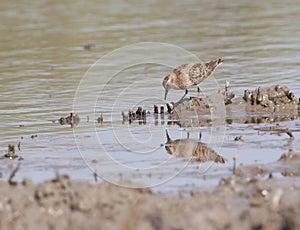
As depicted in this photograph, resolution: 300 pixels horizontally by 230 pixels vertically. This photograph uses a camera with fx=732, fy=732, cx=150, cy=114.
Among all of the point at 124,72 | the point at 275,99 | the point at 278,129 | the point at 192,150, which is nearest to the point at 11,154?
the point at 192,150

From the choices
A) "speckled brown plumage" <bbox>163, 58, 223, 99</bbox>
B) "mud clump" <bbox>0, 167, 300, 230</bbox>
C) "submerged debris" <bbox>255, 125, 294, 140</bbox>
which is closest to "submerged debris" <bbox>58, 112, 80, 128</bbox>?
"speckled brown plumage" <bbox>163, 58, 223, 99</bbox>

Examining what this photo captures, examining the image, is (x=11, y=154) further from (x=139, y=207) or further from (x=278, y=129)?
(x=139, y=207)

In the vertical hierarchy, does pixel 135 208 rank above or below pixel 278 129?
below

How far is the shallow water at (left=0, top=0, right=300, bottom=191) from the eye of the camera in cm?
932

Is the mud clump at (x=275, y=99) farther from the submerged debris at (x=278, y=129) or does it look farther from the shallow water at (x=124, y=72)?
the submerged debris at (x=278, y=129)

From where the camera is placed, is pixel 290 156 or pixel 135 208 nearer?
pixel 135 208

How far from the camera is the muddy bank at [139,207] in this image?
6035 millimetres

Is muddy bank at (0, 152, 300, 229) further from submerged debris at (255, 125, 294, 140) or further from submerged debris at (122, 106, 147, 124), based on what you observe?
submerged debris at (122, 106, 147, 124)

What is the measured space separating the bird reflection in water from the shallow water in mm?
166

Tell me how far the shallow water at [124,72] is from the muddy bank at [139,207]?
3.49 feet

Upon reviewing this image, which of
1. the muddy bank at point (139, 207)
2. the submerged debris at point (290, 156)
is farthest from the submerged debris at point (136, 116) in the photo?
the muddy bank at point (139, 207)

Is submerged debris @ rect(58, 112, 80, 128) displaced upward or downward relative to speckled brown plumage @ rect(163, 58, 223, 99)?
downward

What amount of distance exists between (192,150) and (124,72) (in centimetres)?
685

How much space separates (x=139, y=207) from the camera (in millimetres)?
6223
